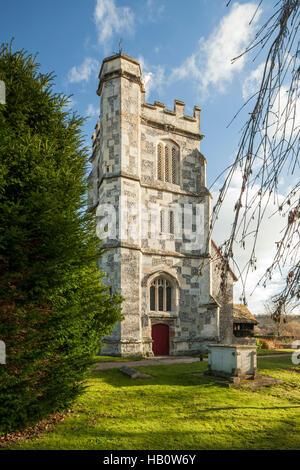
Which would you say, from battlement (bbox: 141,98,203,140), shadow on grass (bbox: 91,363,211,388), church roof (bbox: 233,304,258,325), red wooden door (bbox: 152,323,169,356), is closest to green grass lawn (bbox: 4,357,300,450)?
shadow on grass (bbox: 91,363,211,388)

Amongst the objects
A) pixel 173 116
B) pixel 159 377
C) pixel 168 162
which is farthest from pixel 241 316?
pixel 173 116

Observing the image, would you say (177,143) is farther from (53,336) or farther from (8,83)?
Result: (53,336)

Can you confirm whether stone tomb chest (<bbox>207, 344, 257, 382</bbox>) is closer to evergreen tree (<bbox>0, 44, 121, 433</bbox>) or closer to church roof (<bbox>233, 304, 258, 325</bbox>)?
evergreen tree (<bbox>0, 44, 121, 433</bbox>)

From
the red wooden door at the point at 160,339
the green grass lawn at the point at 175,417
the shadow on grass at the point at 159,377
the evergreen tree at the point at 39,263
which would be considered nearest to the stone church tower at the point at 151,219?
the red wooden door at the point at 160,339

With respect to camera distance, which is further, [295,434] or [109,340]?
[109,340]

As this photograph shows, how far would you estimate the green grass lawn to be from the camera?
19.1 ft

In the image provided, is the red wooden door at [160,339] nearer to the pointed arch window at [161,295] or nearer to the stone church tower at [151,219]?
the stone church tower at [151,219]

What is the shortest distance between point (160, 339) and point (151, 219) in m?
7.06

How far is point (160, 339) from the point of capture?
712 inches

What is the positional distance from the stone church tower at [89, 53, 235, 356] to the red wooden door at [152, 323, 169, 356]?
0.18 ft

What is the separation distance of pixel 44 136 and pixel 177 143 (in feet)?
47.7

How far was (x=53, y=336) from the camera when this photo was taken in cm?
632

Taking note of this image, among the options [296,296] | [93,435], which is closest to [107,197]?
[93,435]

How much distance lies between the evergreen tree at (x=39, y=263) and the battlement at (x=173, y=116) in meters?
12.9
